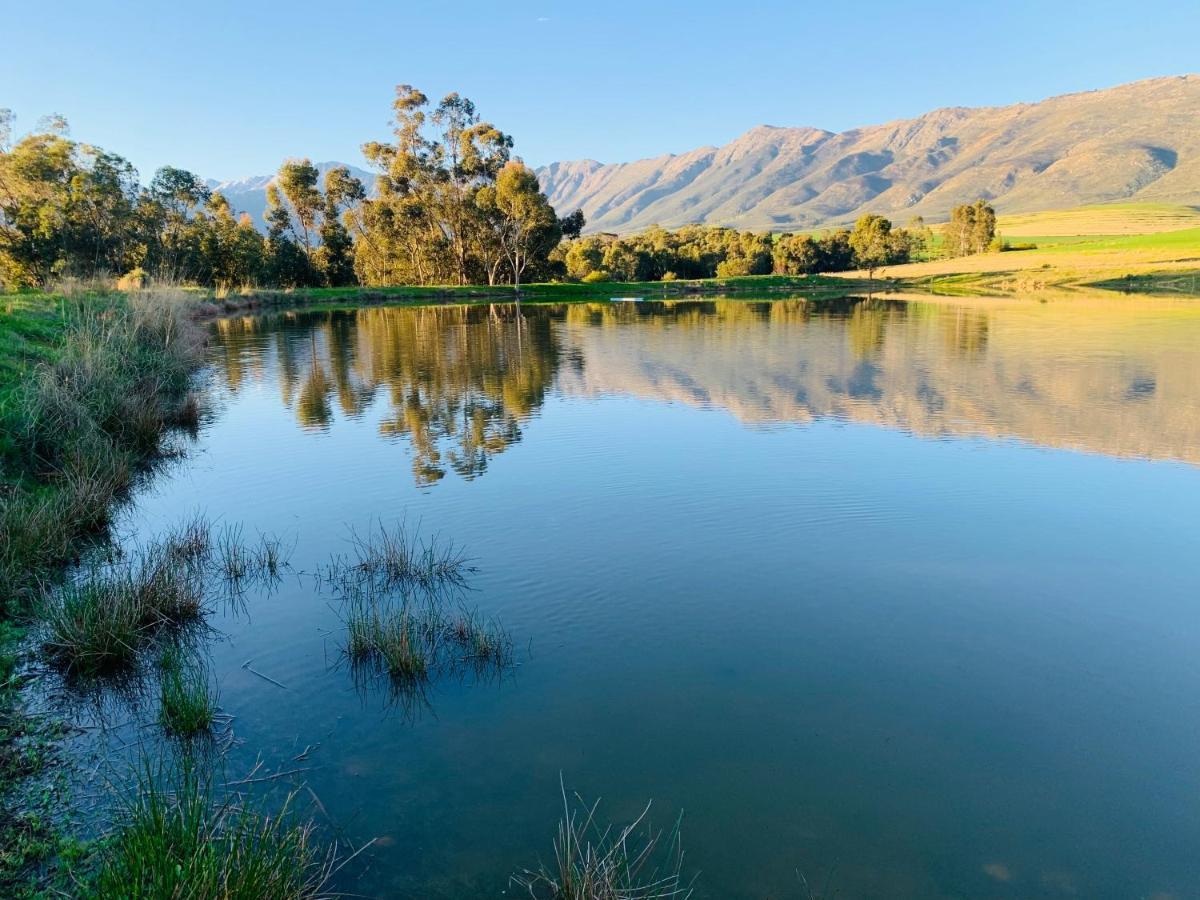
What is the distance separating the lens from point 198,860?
12.1ft

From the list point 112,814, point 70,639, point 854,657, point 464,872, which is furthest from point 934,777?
point 70,639

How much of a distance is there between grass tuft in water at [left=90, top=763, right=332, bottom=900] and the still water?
0.70m

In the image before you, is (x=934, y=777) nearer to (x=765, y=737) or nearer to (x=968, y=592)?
(x=765, y=737)

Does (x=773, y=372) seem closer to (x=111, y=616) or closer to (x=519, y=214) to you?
(x=111, y=616)

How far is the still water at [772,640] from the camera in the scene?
496 cm

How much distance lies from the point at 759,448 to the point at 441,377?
13.4m

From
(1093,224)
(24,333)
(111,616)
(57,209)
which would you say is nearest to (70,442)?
(111,616)

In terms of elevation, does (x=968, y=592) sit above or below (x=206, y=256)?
below

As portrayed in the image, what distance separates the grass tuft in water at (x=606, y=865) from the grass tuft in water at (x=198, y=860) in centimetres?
129

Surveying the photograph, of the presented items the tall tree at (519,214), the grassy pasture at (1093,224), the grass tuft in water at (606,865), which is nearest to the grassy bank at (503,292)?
the tall tree at (519,214)

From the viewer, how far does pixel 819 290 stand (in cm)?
8762

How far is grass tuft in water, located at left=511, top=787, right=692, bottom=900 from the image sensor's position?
13.7ft

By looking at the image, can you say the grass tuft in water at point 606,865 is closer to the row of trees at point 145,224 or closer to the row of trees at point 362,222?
the row of trees at point 145,224

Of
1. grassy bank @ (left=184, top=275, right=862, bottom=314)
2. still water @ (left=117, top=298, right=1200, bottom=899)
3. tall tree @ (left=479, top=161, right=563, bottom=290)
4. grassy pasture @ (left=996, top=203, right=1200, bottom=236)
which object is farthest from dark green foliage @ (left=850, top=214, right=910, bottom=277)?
still water @ (left=117, top=298, right=1200, bottom=899)
